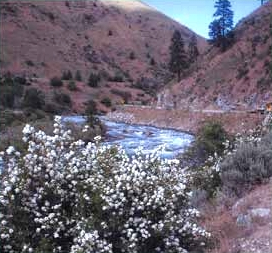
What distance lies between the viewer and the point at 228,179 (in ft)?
30.3

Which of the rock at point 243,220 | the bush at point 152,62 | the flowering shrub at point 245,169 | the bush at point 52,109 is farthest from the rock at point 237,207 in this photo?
the bush at point 152,62

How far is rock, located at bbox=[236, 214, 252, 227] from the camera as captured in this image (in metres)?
7.39

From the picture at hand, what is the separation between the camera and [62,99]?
5528 centimetres

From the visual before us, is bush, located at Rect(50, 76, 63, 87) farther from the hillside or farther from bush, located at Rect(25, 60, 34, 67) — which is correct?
bush, located at Rect(25, 60, 34, 67)

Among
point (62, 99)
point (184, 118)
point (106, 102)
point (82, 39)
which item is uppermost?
point (82, 39)

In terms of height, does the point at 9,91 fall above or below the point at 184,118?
above

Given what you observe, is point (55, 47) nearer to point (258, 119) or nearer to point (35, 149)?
point (258, 119)

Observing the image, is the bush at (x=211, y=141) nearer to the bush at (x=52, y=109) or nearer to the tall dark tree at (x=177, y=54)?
the bush at (x=52, y=109)

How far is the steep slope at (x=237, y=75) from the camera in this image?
143 feet

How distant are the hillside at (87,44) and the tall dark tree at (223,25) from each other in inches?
431

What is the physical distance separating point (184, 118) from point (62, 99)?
17.7 m

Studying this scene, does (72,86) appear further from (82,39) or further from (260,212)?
(260,212)

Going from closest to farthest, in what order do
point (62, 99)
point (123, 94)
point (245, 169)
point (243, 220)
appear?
point (243, 220) → point (245, 169) → point (62, 99) → point (123, 94)

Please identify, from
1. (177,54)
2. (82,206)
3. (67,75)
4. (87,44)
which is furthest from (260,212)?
(87,44)
